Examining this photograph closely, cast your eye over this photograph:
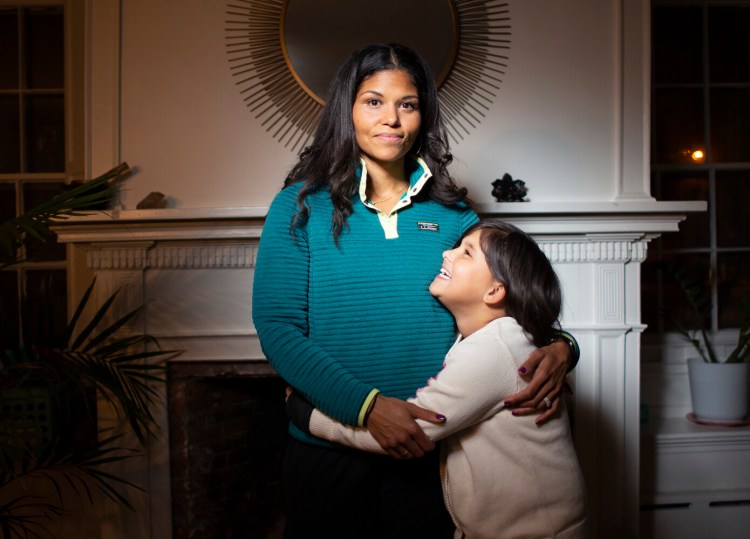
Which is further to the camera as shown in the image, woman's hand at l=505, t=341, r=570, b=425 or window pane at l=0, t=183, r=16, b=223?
window pane at l=0, t=183, r=16, b=223

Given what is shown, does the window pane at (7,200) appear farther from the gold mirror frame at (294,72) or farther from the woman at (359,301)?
the woman at (359,301)

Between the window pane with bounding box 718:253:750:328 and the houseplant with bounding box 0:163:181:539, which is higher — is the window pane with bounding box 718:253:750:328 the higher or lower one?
the higher one

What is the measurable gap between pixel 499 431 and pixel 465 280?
31cm

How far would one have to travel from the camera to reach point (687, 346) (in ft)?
9.60

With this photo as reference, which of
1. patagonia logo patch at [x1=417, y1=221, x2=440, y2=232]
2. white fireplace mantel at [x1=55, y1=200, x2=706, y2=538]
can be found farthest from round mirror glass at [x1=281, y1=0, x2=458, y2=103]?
patagonia logo patch at [x1=417, y1=221, x2=440, y2=232]

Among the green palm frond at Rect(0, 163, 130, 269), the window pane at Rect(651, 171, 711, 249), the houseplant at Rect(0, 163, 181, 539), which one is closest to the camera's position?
the green palm frond at Rect(0, 163, 130, 269)

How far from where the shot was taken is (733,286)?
3025mm

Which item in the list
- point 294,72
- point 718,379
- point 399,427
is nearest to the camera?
point 399,427

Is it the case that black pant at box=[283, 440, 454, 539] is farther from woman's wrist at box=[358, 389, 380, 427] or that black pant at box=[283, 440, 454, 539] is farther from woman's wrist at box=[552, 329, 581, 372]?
woman's wrist at box=[552, 329, 581, 372]

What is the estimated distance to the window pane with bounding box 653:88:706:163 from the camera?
3.02m

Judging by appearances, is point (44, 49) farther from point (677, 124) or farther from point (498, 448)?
point (677, 124)

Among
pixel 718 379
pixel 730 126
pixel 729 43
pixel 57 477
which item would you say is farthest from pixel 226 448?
pixel 729 43

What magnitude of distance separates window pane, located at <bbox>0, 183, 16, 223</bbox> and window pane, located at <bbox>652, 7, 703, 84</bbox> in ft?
10.2

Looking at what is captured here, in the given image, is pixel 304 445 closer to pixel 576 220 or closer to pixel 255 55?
pixel 576 220
